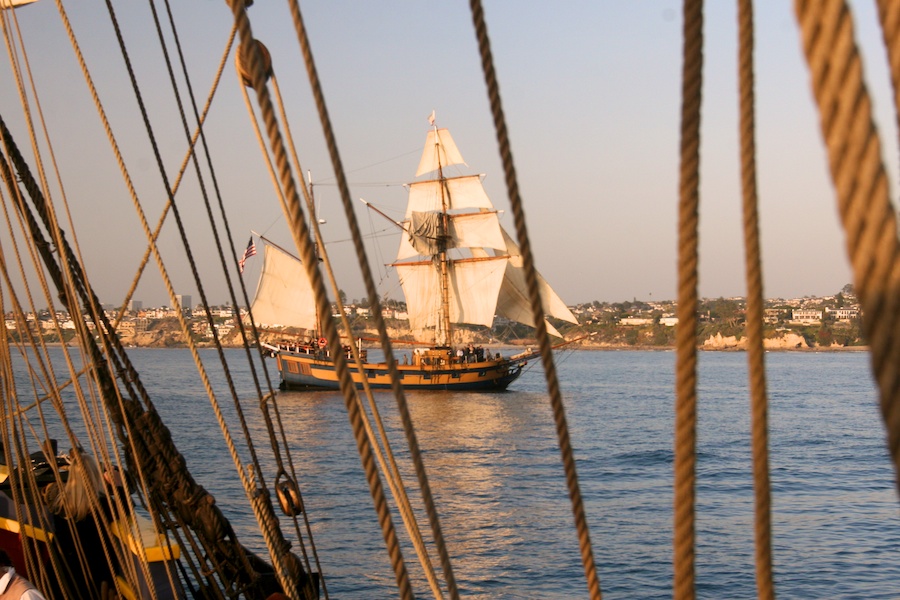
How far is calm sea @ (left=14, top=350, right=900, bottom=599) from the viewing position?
13537 millimetres

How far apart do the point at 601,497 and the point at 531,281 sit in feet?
63.1

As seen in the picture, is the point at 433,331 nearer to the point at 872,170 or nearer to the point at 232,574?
the point at 232,574

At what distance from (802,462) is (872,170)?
26536 millimetres

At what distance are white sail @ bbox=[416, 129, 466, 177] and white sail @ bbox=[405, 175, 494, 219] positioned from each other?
1127mm

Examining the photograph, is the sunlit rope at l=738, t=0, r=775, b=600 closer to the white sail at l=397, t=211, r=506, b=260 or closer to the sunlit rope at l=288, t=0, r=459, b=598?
the sunlit rope at l=288, t=0, r=459, b=598

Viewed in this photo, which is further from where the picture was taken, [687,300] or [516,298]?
[516,298]

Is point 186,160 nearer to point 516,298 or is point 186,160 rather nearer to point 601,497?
point 601,497

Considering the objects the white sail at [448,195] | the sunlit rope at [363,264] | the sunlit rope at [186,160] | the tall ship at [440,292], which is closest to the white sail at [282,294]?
the tall ship at [440,292]

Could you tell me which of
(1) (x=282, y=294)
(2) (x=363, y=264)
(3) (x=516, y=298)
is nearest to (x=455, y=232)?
(3) (x=516, y=298)

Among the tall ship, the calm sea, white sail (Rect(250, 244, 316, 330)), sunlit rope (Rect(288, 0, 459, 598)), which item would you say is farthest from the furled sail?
sunlit rope (Rect(288, 0, 459, 598))

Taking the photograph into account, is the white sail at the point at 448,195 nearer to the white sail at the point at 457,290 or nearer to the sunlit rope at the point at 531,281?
the white sail at the point at 457,290

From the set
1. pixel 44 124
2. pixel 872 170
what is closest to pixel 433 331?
pixel 44 124

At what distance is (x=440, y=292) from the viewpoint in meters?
49.4

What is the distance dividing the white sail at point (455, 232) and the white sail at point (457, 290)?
1.10 metres
